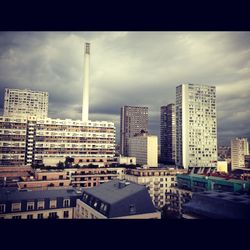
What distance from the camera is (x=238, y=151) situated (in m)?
64.4

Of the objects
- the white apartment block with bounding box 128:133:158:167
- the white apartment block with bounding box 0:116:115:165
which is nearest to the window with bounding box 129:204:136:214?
the white apartment block with bounding box 0:116:115:165

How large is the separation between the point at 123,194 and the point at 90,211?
1.95 metres

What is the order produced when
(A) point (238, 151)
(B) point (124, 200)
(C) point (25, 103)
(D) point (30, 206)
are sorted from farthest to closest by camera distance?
(A) point (238, 151)
(C) point (25, 103)
(D) point (30, 206)
(B) point (124, 200)

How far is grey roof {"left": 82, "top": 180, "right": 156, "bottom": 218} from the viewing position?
31.7ft

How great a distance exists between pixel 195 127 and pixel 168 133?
19095 millimetres

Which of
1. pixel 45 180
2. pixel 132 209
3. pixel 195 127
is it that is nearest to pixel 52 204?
pixel 132 209

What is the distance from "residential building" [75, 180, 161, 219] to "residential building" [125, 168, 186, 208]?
1134 centimetres

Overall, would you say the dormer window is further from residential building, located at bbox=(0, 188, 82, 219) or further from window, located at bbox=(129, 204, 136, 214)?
window, located at bbox=(129, 204, 136, 214)

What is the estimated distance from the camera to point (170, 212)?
22047 mm

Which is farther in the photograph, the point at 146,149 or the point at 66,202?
the point at 146,149

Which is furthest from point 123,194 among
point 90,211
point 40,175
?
point 40,175

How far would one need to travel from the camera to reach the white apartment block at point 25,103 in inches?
2372

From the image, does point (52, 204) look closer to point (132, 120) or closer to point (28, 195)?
point (28, 195)
